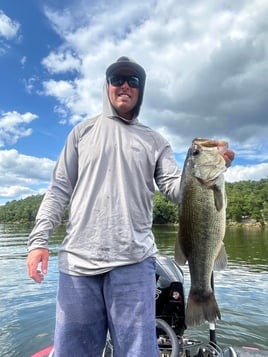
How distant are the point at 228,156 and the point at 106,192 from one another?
86 cm

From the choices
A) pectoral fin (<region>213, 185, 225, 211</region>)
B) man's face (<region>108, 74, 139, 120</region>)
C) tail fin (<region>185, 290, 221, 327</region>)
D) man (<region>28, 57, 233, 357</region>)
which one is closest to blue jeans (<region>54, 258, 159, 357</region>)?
man (<region>28, 57, 233, 357</region>)

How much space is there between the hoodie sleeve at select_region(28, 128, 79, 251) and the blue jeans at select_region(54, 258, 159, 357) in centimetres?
48

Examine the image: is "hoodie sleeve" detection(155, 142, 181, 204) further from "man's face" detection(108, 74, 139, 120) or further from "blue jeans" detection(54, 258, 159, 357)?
"blue jeans" detection(54, 258, 159, 357)

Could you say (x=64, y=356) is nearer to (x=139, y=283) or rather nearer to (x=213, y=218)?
(x=139, y=283)

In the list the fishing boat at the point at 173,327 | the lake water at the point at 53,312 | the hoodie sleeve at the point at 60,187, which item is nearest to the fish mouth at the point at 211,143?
the hoodie sleeve at the point at 60,187

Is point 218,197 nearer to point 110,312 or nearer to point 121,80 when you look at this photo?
point 110,312

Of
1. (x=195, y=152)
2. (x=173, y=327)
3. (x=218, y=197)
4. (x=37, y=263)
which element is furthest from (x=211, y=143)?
(x=173, y=327)

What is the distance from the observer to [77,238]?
237cm

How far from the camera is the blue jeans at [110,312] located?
223 cm

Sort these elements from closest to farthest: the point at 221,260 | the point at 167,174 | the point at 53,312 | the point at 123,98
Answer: the point at 221,260, the point at 167,174, the point at 123,98, the point at 53,312

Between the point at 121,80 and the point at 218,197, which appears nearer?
the point at 218,197

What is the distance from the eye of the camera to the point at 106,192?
238 centimetres

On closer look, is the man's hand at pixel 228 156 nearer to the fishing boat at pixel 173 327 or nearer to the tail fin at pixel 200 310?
the tail fin at pixel 200 310

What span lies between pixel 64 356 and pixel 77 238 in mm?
781
